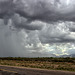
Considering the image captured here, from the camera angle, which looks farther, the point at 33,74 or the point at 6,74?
the point at 6,74

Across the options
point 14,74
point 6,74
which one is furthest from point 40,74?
point 6,74

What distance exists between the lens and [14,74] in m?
13.3

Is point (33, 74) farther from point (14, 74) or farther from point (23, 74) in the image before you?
point (14, 74)

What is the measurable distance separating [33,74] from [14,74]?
2.02m

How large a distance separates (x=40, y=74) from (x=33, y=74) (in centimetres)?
66

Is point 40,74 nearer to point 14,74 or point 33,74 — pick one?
point 33,74

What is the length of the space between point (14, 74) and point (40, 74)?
8.79 ft

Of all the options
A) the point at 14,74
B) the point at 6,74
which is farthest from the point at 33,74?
the point at 6,74

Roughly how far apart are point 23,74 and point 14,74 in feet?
3.24

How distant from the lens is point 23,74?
13.0 m

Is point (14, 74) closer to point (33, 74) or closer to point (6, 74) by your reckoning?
point (6, 74)

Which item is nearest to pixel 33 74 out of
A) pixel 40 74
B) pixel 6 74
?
pixel 40 74

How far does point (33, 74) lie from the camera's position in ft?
41.3

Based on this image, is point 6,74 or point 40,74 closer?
point 40,74
